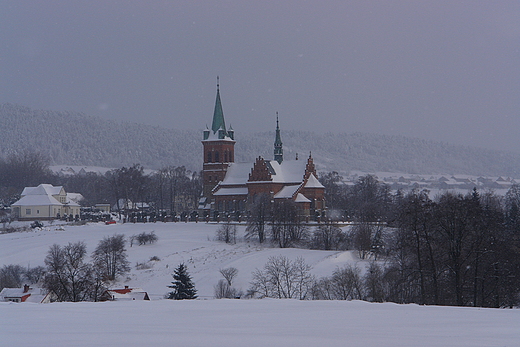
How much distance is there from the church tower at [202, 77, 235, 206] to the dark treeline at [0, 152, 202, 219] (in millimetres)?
14785

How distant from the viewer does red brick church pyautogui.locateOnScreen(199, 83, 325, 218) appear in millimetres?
87875

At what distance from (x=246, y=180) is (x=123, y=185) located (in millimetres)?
25070

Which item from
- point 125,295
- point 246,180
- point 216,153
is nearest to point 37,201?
point 216,153

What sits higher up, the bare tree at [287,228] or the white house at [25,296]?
the bare tree at [287,228]

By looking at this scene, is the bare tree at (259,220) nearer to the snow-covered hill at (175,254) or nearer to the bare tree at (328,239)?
the snow-covered hill at (175,254)

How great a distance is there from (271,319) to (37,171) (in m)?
153

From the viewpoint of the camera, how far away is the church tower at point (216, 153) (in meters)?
95.8

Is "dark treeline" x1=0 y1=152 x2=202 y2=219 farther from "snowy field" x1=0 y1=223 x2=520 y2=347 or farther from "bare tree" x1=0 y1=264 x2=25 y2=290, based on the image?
"snowy field" x1=0 y1=223 x2=520 y2=347

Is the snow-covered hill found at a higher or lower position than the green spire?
lower

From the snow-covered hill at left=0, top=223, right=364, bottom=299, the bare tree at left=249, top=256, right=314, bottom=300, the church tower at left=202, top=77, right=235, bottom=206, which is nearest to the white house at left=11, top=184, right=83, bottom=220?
the snow-covered hill at left=0, top=223, right=364, bottom=299

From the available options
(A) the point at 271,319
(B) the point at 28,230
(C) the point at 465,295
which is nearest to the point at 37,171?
(B) the point at 28,230

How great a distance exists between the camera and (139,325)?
13562mm

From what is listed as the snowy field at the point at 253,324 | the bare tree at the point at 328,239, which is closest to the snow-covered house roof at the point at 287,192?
Result: the bare tree at the point at 328,239

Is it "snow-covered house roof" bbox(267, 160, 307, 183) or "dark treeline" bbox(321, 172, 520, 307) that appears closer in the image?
"dark treeline" bbox(321, 172, 520, 307)
